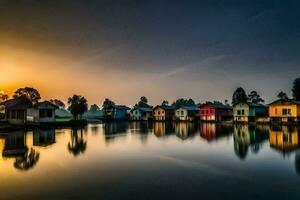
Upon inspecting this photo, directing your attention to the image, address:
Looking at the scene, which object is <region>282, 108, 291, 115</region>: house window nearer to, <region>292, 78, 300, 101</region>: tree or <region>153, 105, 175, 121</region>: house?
<region>292, 78, 300, 101</region>: tree

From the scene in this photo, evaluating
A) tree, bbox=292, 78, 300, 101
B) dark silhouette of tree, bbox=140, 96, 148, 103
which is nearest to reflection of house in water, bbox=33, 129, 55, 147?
tree, bbox=292, 78, 300, 101

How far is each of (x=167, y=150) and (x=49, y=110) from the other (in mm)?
38846

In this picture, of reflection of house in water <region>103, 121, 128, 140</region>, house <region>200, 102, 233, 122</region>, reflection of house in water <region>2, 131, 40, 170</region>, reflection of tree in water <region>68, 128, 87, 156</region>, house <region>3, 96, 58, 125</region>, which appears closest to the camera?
reflection of house in water <region>2, 131, 40, 170</region>

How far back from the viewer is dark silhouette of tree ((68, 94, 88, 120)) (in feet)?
207

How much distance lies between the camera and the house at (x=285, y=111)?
55.4 metres

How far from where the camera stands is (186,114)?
278 feet

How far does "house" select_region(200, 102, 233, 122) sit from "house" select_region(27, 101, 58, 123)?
157ft

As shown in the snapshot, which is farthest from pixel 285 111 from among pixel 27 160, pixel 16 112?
pixel 16 112

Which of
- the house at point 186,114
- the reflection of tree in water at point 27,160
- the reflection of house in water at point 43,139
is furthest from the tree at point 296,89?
the reflection of tree in water at point 27,160

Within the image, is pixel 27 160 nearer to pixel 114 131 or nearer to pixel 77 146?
pixel 77 146

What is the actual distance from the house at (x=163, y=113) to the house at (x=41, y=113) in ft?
154

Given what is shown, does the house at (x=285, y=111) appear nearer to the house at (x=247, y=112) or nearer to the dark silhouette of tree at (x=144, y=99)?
the house at (x=247, y=112)

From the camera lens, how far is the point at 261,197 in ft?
33.1

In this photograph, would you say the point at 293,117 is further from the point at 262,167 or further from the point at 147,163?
the point at 147,163
